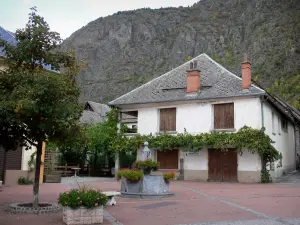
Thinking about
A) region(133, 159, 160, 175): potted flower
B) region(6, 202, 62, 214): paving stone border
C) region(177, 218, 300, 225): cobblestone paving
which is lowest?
region(177, 218, 300, 225): cobblestone paving

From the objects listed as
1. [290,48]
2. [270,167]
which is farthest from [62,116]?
[290,48]

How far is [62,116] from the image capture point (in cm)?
1005

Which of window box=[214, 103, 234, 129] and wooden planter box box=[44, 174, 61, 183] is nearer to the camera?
wooden planter box box=[44, 174, 61, 183]

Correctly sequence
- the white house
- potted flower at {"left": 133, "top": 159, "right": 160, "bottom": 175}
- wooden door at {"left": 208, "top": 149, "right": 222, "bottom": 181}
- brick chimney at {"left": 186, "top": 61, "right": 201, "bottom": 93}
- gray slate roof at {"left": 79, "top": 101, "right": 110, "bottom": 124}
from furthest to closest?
gray slate roof at {"left": 79, "top": 101, "right": 110, "bottom": 124}
brick chimney at {"left": 186, "top": 61, "right": 201, "bottom": 93}
wooden door at {"left": 208, "top": 149, "right": 222, "bottom": 181}
the white house
potted flower at {"left": 133, "top": 159, "right": 160, "bottom": 175}

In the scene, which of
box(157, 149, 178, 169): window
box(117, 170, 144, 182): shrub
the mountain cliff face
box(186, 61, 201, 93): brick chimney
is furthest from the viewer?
the mountain cliff face

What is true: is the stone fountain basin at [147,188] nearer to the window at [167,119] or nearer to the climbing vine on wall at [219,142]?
the climbing vine on wall at [219,142]

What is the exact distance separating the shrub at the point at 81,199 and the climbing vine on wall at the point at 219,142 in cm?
1477

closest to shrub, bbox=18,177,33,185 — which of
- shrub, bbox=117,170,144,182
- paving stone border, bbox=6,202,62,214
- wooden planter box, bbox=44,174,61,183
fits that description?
wooden planter box, bbox=44,174,61,183

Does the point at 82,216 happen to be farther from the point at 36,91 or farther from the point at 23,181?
the point at 23,181

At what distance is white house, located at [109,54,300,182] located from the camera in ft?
76.1

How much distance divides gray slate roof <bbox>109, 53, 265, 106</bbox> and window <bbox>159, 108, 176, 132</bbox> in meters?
0.87

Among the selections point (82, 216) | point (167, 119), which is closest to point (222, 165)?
point (167, 119)

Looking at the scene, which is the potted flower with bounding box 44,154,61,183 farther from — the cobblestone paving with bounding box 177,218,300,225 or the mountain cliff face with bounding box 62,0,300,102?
the mountain cliff face with bounding box 62,0,300,102

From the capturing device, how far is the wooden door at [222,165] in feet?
77.7
